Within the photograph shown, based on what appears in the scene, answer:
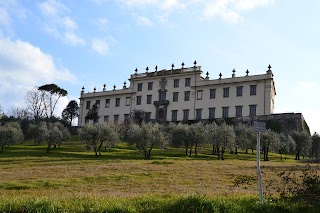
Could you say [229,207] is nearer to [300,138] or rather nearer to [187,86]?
[300,138]

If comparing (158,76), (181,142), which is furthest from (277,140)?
(158,76)

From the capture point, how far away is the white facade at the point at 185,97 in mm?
71562

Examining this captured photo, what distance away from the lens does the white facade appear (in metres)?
71.6

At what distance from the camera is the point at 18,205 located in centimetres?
1026

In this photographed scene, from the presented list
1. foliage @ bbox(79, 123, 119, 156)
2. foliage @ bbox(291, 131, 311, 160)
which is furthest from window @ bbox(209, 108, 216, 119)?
foliage @ bbox(79, 123, 119, 156)

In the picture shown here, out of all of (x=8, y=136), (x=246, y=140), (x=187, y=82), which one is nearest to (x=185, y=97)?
(x=187, y=82)

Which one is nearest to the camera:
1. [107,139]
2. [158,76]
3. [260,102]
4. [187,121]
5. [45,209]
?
[45,209]

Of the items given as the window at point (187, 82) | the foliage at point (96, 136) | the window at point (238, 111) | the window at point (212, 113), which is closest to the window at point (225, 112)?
the window at point (212, 113)

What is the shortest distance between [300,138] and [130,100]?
39562 millimetres

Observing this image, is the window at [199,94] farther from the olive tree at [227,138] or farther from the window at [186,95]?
the olive tree at [227,138]

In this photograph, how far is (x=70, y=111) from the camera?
107 metres

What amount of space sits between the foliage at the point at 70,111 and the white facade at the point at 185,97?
530 inches

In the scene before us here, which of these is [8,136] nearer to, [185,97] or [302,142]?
[185,97]

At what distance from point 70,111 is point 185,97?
4034 centimetres
